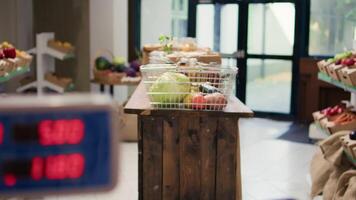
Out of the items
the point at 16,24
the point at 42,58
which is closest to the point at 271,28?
the point at 42,58

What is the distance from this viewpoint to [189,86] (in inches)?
90.7

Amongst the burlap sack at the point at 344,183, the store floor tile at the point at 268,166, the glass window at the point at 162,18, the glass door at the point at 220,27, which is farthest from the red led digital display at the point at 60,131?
the glass window at the point at 162,18

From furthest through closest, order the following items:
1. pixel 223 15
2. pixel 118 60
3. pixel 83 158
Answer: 1. pixel 223 15
2. pixel 118 60
3. pixel 83 158

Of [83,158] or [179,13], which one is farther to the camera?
[179,13]

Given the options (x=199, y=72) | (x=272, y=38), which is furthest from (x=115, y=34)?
(x=199, y=72)

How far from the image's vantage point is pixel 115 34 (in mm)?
7523

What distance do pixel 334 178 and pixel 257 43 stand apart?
445 centimetres

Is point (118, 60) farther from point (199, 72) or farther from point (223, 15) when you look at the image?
point (199, 72)

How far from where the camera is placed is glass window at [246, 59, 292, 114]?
25.8 feet

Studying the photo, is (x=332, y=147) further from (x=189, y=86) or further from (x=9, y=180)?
(x=9, y=180)

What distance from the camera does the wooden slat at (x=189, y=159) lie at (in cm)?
241

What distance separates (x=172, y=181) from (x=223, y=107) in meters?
0.45

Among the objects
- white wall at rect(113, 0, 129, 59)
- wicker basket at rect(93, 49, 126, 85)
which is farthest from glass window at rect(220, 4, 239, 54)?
wicker basket at rect(93, 49, 126, 85)

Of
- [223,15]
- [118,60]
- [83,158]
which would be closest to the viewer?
[83,158]
